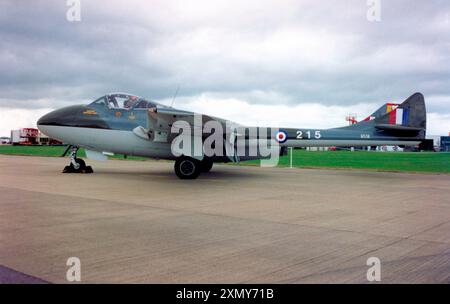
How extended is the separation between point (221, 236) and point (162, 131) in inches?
352

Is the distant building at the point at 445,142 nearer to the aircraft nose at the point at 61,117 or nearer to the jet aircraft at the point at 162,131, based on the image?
the jet aircraft at the point at 162,131

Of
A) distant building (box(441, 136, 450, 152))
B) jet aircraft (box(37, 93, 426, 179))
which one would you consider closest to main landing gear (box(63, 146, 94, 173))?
jet aircraft (box(37, 93, 426, 179))

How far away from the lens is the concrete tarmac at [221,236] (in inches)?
144

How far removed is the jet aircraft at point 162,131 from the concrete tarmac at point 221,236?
416cm

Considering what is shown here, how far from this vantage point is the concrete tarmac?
365cm

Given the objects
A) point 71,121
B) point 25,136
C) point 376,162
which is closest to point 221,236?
point 71,121

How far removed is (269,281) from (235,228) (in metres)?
2.23

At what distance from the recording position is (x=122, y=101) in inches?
561

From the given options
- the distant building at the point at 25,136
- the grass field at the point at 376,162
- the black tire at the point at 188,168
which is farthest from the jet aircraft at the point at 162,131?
the distant building at the point at 25,136

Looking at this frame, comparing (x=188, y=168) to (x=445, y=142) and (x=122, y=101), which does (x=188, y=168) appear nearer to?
(x=122, y=101)

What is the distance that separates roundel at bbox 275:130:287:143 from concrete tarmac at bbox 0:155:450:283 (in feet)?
22.8

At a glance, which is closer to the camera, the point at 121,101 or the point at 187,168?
the point at 187,168

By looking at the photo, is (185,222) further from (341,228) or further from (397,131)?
(397,131)
